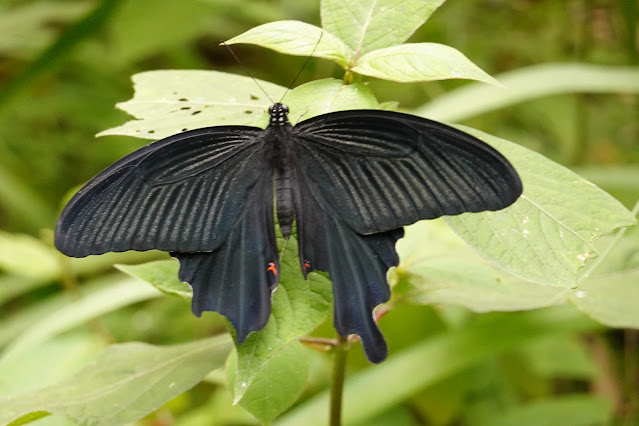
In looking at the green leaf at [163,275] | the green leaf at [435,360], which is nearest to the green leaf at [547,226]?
the green leaf at [163,275]

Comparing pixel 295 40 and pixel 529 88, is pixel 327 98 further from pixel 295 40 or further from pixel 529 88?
pixel 529 88

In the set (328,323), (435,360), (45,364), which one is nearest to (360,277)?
(328,323)

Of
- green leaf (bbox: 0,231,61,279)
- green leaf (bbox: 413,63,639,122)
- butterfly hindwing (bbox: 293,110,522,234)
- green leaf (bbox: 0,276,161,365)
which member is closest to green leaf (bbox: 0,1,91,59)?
green leaf (bbox: 0,231,61,279)

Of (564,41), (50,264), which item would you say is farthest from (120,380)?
(564,41)

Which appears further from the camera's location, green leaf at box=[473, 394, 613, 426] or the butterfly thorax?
green leaf at box=[473, 394, 613, 426]

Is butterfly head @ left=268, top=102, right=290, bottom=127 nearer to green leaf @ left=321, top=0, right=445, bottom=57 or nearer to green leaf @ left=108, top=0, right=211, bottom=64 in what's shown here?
green leaf @ left=321, top=0, right=445, bottom=57

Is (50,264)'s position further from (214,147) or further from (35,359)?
(214,147)
